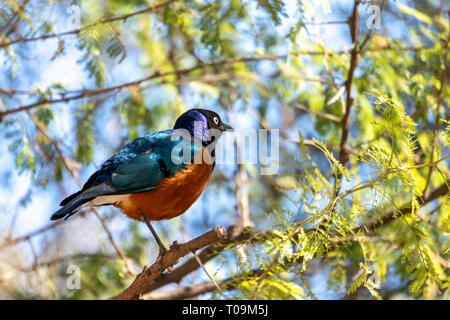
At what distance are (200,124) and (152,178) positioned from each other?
57 centimetres

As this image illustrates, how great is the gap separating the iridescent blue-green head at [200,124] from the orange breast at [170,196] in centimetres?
27

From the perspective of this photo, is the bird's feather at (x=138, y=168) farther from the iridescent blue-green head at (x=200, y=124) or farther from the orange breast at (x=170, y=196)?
the iridescent blue-green head at (x=200, y=124)

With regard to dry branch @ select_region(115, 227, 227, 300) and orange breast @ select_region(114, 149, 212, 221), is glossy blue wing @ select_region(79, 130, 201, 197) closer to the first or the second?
orange breast @ select_region(114, 149, 212, 221)

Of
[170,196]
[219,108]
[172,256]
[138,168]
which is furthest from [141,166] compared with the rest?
[219,108]

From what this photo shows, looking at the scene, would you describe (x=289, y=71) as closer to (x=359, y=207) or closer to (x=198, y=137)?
(x=198, y=137)


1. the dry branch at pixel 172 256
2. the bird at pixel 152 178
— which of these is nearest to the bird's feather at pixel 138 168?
the bird at pixel 152 178

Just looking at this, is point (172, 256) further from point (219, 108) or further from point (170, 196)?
point (219, 108)

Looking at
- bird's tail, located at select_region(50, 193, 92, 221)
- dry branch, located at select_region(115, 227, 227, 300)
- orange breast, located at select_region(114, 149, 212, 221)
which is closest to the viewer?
dry branch, located at select_region(115, 227, 227, 300)

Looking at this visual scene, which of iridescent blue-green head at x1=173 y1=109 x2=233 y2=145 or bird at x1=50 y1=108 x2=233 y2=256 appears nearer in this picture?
bird at x1=50 y1=108 x2=233 y2=256

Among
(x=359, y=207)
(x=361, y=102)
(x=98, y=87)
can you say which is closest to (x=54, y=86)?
(x=98, y=87)

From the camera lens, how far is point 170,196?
3402mm

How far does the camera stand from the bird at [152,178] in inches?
129

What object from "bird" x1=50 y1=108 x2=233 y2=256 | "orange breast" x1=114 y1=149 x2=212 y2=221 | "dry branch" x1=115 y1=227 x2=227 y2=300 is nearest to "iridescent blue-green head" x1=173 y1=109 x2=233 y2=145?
"bird" x1=50 y1=108 x2=233 y2=256

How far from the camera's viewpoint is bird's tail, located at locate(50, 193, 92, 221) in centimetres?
305
